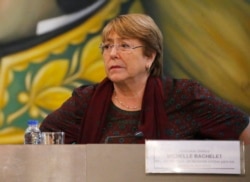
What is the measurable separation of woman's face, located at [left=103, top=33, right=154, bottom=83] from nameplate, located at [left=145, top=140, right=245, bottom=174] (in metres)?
0.59

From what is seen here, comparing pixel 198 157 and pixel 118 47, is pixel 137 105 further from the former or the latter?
pixel 198 157

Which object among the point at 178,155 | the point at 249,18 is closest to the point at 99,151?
the point at 178,155

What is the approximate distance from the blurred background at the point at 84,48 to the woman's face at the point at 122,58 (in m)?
0.59

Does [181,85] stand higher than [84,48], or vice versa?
[84,48]

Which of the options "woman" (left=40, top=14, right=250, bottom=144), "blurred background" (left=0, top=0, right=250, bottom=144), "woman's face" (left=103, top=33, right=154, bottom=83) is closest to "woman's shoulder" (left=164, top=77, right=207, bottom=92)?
"woman" (left=40, top=14, right=250, bottom=144)

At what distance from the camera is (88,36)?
2.27 m

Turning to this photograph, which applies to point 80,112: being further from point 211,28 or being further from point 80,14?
point 211,28

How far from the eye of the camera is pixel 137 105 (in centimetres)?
170

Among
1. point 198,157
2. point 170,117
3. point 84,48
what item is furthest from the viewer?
point 84,48

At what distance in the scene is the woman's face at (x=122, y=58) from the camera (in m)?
1.63

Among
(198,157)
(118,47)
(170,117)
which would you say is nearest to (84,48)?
(118,47)

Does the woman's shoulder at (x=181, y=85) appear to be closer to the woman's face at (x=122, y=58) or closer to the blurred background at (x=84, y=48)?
the woman's face at (x=122, y=58)

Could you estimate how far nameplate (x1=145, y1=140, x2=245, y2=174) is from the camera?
42.3 inches

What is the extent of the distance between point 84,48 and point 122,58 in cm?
65
